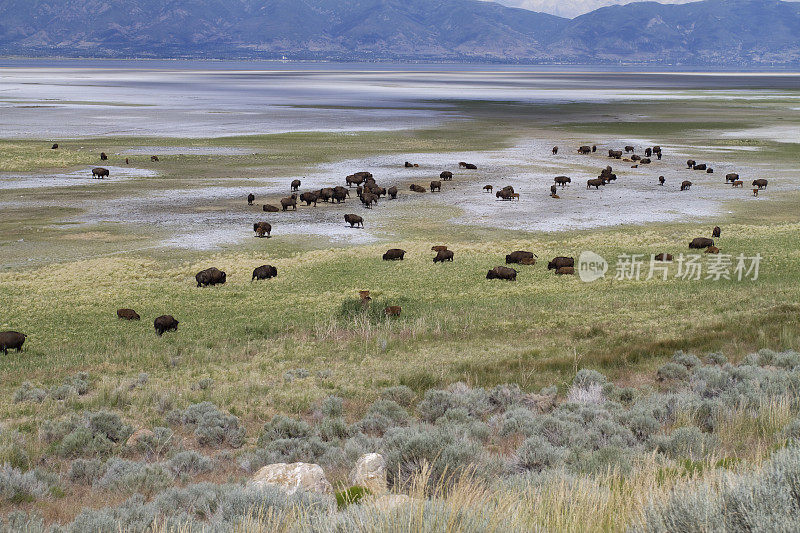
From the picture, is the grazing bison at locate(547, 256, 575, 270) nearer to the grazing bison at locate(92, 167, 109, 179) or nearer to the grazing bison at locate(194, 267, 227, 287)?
the grazing bison at locate(194, 267, 227, 287)

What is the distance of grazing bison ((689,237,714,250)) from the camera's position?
2920 centimetres

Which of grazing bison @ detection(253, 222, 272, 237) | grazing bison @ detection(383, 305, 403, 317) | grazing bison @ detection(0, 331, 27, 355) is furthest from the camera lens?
grazing bison @ detection(253, 222, 272, 237)

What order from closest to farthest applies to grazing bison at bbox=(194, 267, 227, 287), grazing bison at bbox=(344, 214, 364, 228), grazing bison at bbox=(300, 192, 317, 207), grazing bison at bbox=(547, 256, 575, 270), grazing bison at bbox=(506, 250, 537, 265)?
1. grazing bison at bbox=(194, 267, 227, 287)
2. grazing bison at bbox=(547, 256, 575, 270)
3. grazing bison at bbox=(506, 250, 537, 265)
4. grazing bison at bbox=(344, 214, 364, 228)
5. grazing bison at bbox=(300, 192, 317, 207)

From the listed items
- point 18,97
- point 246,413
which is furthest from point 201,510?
point 18,97

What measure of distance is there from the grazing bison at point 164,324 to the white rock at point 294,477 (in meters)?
11.7

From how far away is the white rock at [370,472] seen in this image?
809cm

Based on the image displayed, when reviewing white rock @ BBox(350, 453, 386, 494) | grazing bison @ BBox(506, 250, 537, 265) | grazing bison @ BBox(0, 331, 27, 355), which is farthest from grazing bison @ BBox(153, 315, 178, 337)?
grazing bison @ BBox(506, 250, 537, 265)

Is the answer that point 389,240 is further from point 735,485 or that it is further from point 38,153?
point 38,153

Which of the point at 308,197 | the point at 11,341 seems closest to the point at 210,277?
the point at 11,341

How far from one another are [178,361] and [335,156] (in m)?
47.5

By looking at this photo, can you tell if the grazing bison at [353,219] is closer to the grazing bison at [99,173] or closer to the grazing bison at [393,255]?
the grazing bison at [393,255]

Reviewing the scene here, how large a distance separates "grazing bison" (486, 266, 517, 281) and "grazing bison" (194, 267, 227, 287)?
9.85 meters

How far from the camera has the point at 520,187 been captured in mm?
48469

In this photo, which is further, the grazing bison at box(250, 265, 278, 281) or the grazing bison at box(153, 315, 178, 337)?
the grazing bison at box(250, 265, 278, 281)
